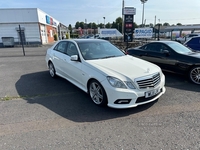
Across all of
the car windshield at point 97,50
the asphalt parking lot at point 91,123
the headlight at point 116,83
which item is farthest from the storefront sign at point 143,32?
the headlight at point 116,83

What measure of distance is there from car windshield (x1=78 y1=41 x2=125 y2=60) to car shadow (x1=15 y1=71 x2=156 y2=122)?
110 centimetres

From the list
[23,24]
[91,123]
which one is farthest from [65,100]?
[23,24]

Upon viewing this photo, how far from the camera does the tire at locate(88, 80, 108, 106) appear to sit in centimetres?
333

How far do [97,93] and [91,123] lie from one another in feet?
2.53

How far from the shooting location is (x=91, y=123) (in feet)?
9.68

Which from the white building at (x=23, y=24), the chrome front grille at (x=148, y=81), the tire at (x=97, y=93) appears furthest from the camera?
the white building at (x=23, y=24)

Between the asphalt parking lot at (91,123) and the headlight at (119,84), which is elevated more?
the headlight at (119,84)

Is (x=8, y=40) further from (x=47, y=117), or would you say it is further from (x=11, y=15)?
(x=47, y=117)

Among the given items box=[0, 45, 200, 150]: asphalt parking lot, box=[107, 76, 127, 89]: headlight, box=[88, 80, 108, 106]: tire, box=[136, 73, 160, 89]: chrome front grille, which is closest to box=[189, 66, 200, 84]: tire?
box=[0, 45, 200, 150]: asphalt parking lot

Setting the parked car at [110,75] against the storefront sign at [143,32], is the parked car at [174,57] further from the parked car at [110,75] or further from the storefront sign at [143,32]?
the storefront sign at [143,32]

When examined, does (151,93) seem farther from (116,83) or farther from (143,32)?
(143,32)

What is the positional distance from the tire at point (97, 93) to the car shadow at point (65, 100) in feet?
0.46

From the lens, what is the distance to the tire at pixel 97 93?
3.33 meters

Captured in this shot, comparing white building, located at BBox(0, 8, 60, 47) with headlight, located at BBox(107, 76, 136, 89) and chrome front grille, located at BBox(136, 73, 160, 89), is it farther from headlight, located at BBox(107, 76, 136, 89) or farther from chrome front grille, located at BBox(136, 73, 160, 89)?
chrome front grille, located at BBox(136, 73, 160, 89)
